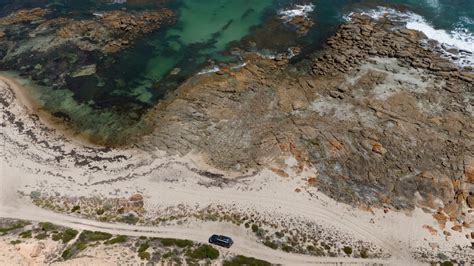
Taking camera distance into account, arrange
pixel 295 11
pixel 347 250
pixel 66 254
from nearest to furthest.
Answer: pixel 66 254 < pixel 347 250 < pixel 295 11

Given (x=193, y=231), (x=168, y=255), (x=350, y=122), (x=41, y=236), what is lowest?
(x=193, y=231)

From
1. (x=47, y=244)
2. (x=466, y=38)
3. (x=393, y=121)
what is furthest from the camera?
(x=466, y=38)

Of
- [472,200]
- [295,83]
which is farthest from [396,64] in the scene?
[472,200]

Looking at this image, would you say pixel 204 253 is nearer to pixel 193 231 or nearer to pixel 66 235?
pixel 193 231

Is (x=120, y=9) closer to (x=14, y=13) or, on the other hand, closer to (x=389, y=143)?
(x=14, y=13)

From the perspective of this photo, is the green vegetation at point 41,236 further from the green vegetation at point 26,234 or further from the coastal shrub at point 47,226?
the coastal shrub at point 47,226

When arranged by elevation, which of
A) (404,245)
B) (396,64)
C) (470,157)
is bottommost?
(404,245)

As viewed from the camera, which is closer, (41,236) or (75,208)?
(41,236)

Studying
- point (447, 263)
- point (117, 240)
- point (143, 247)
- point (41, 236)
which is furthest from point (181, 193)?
point (447, 263)
